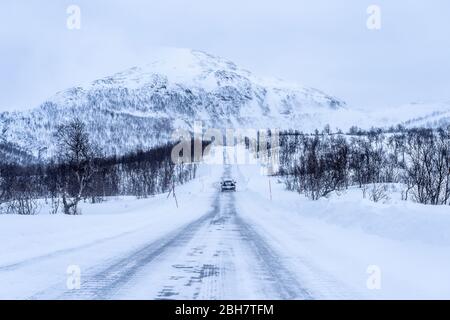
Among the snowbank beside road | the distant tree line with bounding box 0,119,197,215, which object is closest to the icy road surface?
the snowbank beside road

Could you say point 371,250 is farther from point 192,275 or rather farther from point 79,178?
point 79,178

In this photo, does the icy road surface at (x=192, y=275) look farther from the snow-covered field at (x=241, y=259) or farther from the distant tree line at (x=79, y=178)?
the distant tree line at (x=79, y=178)

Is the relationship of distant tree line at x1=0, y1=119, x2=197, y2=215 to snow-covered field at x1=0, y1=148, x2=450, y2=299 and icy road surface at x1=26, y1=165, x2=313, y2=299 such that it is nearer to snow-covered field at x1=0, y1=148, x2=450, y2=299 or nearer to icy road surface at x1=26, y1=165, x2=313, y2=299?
snow-covered field at x1=0, y1=148, x2=450, y2=299

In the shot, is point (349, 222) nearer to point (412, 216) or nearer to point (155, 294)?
point (412, 216)

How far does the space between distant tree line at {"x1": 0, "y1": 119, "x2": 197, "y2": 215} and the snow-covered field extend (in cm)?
2465

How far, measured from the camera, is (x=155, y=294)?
20.1ft

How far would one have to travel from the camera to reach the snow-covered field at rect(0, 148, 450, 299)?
21.2 ft

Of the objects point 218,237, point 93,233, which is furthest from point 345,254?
point 93,233

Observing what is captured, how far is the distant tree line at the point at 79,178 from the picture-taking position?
40.9 m

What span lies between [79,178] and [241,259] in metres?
34.6

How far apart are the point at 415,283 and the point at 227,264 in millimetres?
3174

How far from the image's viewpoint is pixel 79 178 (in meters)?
41.6

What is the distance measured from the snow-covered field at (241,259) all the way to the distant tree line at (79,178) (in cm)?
2465

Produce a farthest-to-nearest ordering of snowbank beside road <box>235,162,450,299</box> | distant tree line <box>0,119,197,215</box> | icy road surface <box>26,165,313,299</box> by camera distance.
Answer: distant tree line <box>0,119,197,215</box> → snowbank beside road <box>235,162,450,299</box> → icy road surface <box>26,165,313,299</box>
